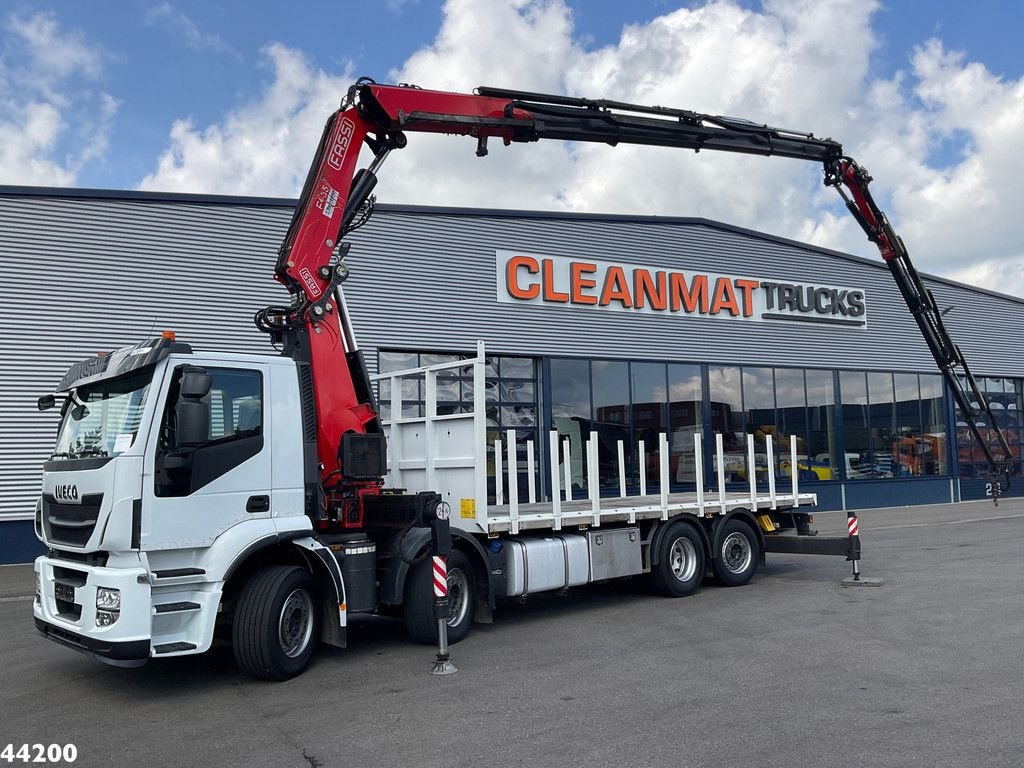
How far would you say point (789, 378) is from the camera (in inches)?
996

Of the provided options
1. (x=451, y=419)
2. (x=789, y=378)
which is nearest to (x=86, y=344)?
(x=451, y=419)

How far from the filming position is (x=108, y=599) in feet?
21.7

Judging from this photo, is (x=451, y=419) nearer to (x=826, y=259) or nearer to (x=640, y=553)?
(x=640, y=553)

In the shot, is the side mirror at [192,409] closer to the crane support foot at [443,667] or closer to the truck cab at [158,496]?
the truck cab at [158,496]

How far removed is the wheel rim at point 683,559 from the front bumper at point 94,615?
7.05m

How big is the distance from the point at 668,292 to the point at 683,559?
12.5 m

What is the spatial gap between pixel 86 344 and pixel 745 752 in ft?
49.9

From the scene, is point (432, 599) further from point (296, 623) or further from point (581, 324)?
point (581, 324)

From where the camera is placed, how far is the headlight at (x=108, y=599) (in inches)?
259

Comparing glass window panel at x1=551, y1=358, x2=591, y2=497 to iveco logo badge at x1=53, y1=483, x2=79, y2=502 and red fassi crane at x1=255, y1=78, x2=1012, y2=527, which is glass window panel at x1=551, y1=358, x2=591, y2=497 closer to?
red fassi crane at x1=255, y1=78, x2=1012, y2=527

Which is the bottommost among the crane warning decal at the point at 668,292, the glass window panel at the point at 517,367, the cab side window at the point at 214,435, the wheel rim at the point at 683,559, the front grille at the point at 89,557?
the wheel rim at the point at 683,559

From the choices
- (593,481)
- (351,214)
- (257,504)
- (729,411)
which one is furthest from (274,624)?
(729,411)

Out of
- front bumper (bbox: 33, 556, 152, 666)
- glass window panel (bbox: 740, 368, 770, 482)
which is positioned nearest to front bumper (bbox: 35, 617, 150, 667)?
front bumper (bbox: 33, 556, 152, 666)

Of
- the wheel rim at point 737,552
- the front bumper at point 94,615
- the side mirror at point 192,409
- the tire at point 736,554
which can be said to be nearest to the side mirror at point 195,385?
the side mirror at point 192,409
